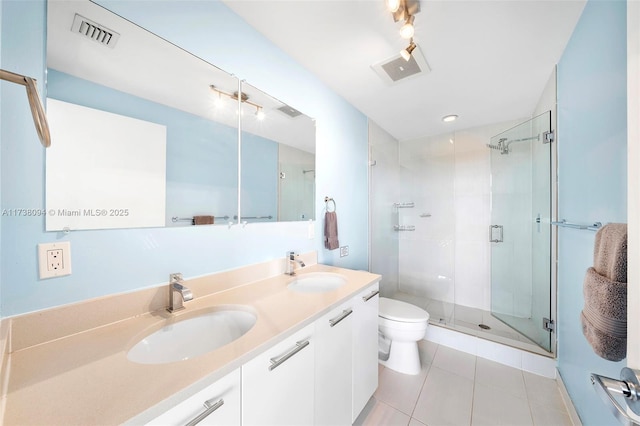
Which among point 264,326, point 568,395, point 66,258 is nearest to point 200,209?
point 66,258

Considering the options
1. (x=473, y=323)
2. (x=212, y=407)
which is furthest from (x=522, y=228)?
(x=212, y=407)

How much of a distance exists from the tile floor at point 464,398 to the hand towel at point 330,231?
1079mm

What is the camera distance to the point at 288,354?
81 centimetres

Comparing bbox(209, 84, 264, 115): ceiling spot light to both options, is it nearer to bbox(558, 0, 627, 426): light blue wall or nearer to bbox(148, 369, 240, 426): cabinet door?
bbox(148, 369, 240, 426): cabinet door

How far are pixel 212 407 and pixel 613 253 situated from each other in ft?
3.72

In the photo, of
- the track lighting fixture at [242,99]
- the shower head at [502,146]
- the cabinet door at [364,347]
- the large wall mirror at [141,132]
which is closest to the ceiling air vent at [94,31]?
the large wall mirror at [141,132]

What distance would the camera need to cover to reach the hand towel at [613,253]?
593 millimetres

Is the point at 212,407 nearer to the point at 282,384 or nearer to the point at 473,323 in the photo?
the point at 282,384

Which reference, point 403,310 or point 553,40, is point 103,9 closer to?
point 553,40

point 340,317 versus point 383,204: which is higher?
point 383,204

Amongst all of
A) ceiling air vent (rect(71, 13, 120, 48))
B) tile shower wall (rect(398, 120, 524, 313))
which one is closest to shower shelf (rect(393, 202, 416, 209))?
tile shower wall (rect(398, 120, 524, 313))

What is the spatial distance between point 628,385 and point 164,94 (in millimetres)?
1666

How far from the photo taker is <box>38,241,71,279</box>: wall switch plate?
27.6 inches

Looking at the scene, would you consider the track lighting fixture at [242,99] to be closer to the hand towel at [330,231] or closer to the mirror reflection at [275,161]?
the mirror reflection at [275,161]
